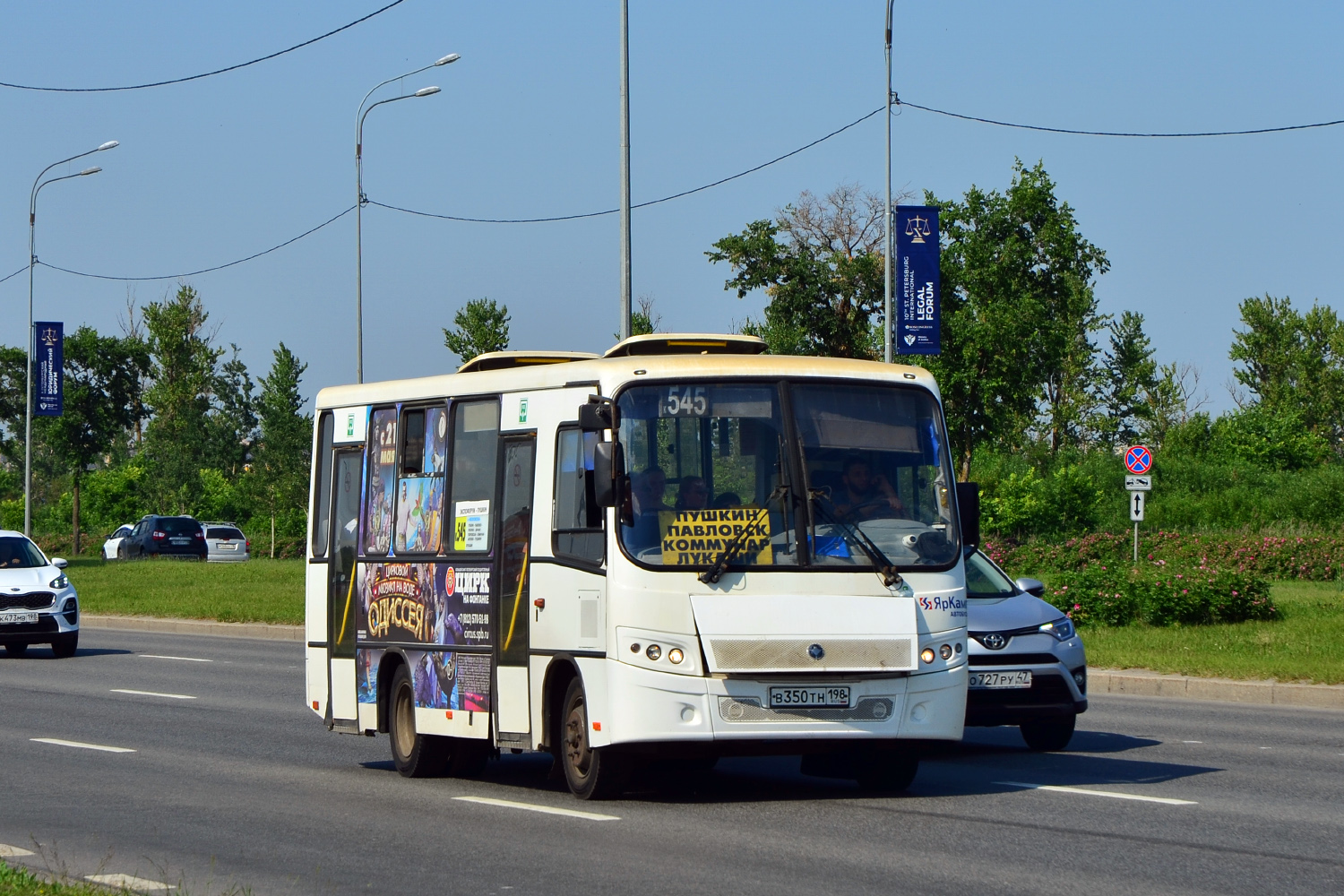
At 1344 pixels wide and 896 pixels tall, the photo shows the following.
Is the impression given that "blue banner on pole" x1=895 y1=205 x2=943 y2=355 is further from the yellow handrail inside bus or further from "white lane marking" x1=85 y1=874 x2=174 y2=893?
"white lane marking" x1=85 y1=874 x2=174 y2=893

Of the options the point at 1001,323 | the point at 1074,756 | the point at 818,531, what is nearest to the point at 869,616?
the point at 818,531

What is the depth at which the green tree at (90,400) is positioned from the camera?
234 feet

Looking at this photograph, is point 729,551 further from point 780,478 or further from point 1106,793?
point 1106,793

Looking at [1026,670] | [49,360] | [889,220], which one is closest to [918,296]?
[889,220]

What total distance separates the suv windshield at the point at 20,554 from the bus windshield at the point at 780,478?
17816 millimetres

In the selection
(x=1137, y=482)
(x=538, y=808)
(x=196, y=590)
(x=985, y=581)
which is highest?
(x=1137, y=482)

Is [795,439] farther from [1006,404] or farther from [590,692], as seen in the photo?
[1006,404]

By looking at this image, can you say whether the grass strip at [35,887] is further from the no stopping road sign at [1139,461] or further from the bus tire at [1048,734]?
the no stopping road sign at [1139,461]

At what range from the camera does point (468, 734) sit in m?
11.6

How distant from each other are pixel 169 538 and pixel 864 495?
55.3 meters

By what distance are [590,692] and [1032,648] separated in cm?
436

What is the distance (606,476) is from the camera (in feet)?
33.1

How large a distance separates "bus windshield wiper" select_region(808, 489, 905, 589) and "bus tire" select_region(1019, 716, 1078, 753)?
3631mm

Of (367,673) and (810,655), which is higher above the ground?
(810,655)
